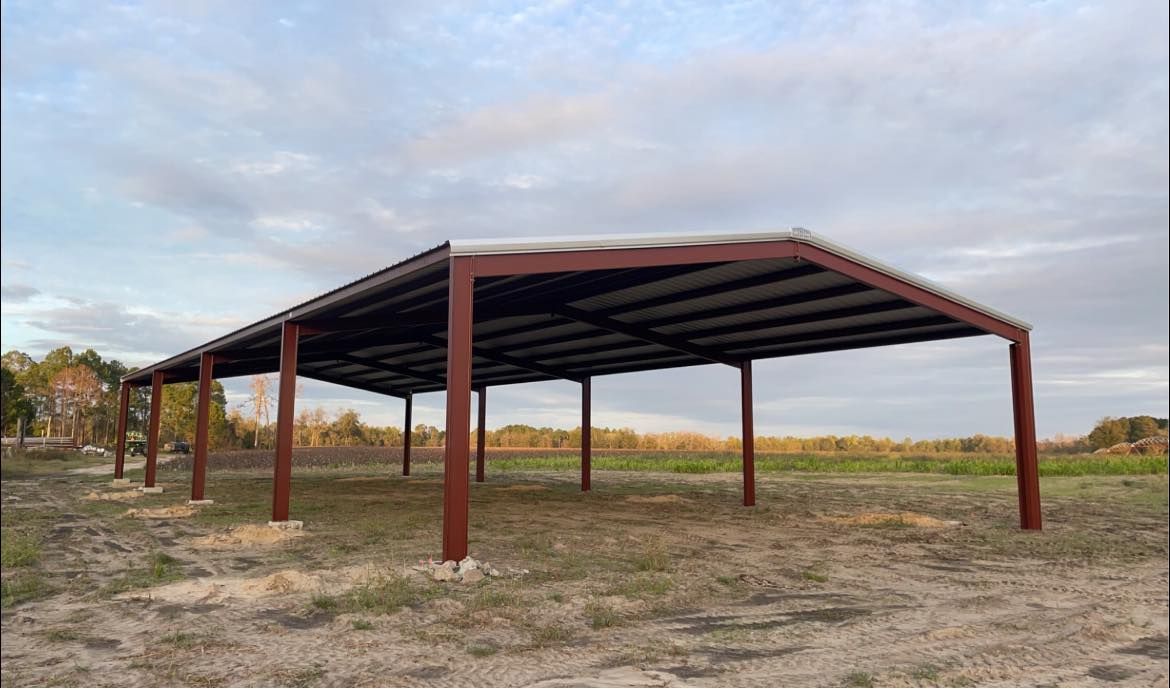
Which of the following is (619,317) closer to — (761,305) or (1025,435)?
(761,305)

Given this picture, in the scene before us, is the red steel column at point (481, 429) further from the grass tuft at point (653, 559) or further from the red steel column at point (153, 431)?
the grass tuft at point (653, 559)

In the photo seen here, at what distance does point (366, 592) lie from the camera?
7.87 metres

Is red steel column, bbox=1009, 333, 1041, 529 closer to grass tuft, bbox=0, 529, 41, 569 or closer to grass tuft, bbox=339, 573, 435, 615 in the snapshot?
grass tuft, bbox=339, 573, 435, 615

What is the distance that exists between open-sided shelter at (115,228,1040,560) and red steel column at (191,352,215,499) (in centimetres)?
5

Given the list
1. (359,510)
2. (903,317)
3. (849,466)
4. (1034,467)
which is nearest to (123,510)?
(359,510)

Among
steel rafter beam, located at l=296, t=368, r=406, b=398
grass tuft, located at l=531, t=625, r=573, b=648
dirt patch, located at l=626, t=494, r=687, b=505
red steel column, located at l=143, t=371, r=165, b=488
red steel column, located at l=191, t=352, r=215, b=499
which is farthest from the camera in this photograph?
steel rafter beam, located at l=296, t=368, r=406, b=398

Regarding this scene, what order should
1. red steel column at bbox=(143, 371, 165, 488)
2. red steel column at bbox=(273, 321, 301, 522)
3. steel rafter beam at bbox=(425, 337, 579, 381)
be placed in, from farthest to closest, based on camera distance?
1. steel rafter beam at bbox=(425, 337, 579, 381)
2. red steel column at bbox=(143, 371, 165, 488)
3. red steel column at bbox=(273, 321, 301, 522)

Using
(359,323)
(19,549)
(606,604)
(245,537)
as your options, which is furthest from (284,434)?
(606,604)

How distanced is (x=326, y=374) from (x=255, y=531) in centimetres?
1685

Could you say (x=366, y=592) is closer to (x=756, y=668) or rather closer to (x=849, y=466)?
(x=756, y=668)

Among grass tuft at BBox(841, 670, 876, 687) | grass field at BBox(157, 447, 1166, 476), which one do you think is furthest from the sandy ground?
grass field at BBox(157, 447, 1166, 476)

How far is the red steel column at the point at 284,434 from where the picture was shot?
13578 mm

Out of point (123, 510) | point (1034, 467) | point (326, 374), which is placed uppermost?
point (326, 374)

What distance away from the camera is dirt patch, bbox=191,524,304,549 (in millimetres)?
11820
